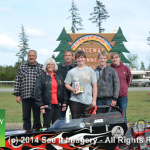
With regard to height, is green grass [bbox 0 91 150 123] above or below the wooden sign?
below

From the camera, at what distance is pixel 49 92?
3969mm

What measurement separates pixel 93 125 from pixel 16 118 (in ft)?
14.2

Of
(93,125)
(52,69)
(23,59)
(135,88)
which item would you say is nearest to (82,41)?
(135,88)

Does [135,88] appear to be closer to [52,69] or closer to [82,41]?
[82,41]

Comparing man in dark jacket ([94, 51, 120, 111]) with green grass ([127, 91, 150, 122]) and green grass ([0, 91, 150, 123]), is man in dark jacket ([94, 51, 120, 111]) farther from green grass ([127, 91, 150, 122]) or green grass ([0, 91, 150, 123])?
green grass ([127, 91, 150, 122])

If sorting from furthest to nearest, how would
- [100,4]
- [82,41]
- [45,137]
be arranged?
1. [100,4]
2. [82,41]
3. [45,137]

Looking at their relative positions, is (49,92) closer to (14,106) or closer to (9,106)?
(9,106)

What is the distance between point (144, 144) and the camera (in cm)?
329

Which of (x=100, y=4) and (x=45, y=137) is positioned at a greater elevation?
(x=100, y=4)

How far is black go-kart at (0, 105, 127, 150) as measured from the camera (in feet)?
10.4

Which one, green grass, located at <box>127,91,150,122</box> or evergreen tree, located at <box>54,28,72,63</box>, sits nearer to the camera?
green grass, located at <box>127,91,150,122</box>

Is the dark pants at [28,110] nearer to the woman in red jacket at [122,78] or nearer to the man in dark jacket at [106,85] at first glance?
the man in dark jacket at [106,85]

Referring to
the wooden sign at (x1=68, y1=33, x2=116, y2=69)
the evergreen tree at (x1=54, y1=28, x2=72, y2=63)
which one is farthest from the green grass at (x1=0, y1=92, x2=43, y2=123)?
the wooden sign at (x1=68, y1=33, x2=116, y2=69)

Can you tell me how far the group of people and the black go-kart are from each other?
364 millimetres
